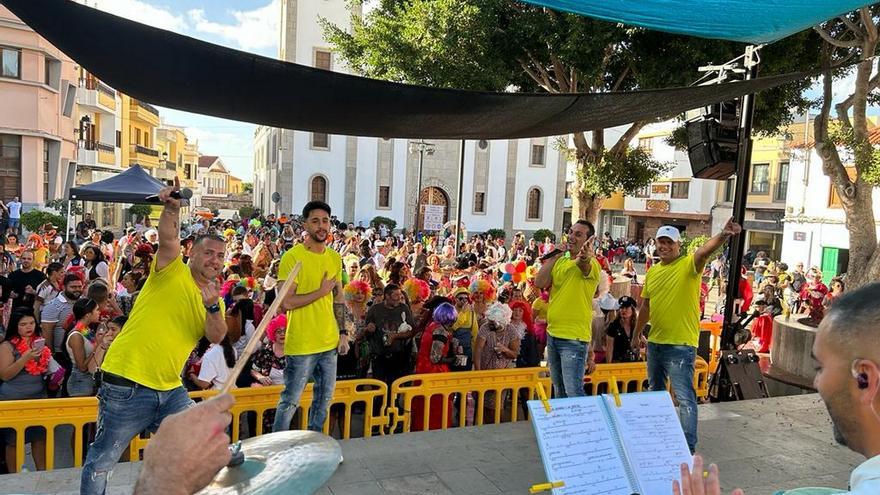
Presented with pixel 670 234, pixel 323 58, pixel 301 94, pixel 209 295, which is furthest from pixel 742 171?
pixel 323 58

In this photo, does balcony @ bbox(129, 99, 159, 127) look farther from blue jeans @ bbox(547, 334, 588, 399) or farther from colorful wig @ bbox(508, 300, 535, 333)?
blue jeans @ bbox(547, 334, 588, 399)

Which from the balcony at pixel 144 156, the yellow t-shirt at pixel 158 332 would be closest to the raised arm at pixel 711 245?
the yellow t-shirt at pixel 158 332

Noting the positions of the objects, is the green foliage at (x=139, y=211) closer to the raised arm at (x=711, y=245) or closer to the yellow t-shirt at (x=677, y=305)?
the yellow t-shirt at (x=677, y=305)

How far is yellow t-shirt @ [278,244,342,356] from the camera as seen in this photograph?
171 inches

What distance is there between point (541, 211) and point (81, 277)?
116 feet

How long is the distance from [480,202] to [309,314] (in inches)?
1377

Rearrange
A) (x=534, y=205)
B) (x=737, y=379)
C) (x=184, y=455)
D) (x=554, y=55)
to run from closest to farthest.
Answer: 1. (x=184, y=455)
2. (x=737, y=379)
3. (x=554, y=55)
4. (x=534, y=205)

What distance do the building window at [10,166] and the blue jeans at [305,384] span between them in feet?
93.9

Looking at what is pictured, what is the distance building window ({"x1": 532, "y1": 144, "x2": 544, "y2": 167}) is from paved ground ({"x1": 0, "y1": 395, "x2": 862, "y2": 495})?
113ft

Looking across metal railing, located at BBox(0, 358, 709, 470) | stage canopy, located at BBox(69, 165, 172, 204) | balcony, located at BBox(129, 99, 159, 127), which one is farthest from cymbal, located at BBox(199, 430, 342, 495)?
balcony, located at BBox(129, 99, 159, 127)

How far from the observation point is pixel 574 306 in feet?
16.6

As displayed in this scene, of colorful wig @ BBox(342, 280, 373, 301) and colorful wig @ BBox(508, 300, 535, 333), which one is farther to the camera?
colorful wig @ BBox(342, 280, 373, 301)

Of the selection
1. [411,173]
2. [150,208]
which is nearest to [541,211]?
[411,173]

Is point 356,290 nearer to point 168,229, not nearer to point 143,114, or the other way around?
point 168,229
